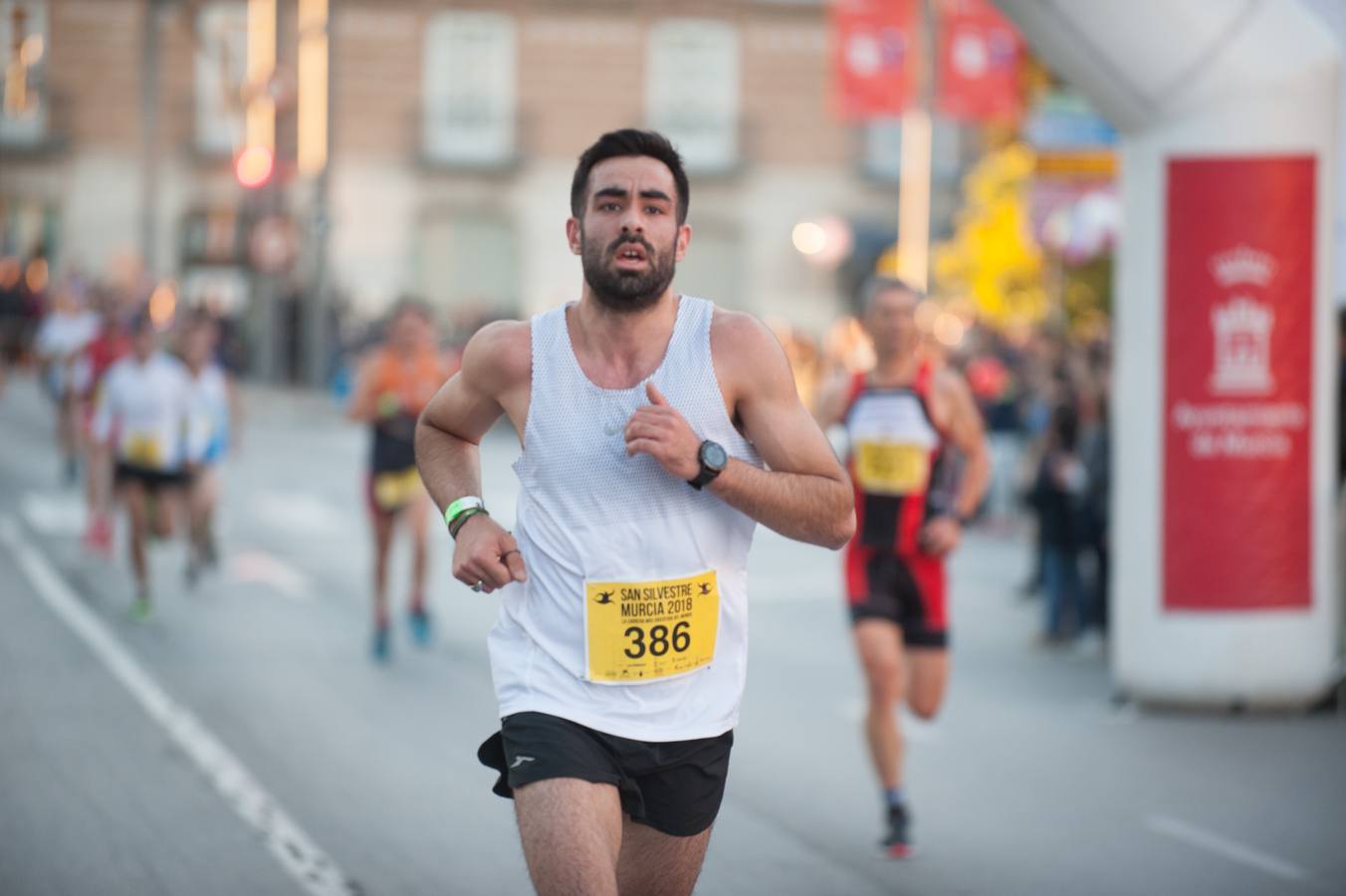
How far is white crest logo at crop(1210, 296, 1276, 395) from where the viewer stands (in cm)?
1008

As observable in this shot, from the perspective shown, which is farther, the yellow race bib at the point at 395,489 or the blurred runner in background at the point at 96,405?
the blurred runner in background at the point at 96,405

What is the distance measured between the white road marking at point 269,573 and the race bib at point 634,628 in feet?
33.5

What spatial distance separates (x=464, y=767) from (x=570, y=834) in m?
4.82

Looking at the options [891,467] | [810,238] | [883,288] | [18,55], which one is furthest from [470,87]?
[891,467]

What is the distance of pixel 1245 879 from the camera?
7.21m

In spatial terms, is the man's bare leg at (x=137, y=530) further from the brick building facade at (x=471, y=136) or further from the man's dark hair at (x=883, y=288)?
the brick building facade at (x=471, y=136)

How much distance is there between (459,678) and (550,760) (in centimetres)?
698

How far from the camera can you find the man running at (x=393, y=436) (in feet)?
38.6

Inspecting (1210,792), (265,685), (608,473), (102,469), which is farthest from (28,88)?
(608,473)

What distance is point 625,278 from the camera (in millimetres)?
4270

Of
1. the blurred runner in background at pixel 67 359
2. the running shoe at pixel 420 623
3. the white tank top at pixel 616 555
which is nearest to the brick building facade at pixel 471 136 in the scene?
the blurred runner in background at pixel 67 359

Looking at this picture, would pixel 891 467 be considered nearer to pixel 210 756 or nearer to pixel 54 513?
pixel 210 756

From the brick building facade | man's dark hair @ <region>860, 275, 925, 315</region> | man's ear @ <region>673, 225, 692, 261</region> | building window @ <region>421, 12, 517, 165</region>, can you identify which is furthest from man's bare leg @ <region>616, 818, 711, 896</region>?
building window @ <region>421, 12, 517, 165</region>

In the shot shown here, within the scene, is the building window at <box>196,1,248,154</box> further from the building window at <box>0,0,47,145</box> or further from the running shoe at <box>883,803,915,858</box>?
the running shoe at <box>883,803,915,858</box>
